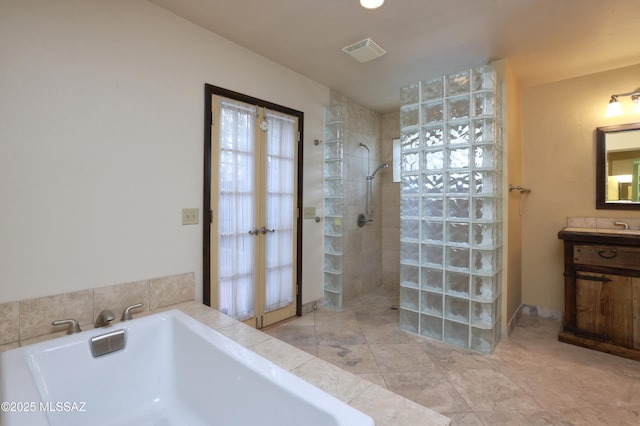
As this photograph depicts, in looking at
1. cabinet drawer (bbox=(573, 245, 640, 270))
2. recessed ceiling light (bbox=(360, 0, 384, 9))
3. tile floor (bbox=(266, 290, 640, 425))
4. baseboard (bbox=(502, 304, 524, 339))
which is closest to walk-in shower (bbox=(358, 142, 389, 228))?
tile floor (bbox=(266, 290, 640, 425))

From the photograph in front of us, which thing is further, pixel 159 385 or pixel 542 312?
pixel 542 312

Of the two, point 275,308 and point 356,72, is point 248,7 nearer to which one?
point 356,72

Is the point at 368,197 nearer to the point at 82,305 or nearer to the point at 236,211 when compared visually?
the point at 236,211

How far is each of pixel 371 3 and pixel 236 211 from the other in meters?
1.67

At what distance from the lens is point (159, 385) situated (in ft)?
4.94

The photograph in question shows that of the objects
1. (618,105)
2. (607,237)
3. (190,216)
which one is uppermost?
(618,105)

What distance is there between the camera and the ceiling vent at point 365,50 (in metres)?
2.14

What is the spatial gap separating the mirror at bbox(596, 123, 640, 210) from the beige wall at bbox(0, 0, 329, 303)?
11.0 ft

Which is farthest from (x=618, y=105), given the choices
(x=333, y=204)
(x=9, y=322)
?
(x=9, y=322)

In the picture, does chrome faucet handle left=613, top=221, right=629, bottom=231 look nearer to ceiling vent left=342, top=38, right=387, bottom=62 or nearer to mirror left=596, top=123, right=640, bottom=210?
mirror left=596, top=123, right=640, bottom=210

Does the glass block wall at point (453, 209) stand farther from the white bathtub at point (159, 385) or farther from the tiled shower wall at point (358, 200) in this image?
the white bathtub at point (159, 385)

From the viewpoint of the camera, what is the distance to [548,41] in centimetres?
211

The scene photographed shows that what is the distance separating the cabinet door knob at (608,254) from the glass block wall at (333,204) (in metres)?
2.11

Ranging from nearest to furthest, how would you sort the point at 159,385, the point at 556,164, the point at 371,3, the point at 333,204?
the point at 159,385
the point at 371,3
the point at 556,164
the point at 333,204
